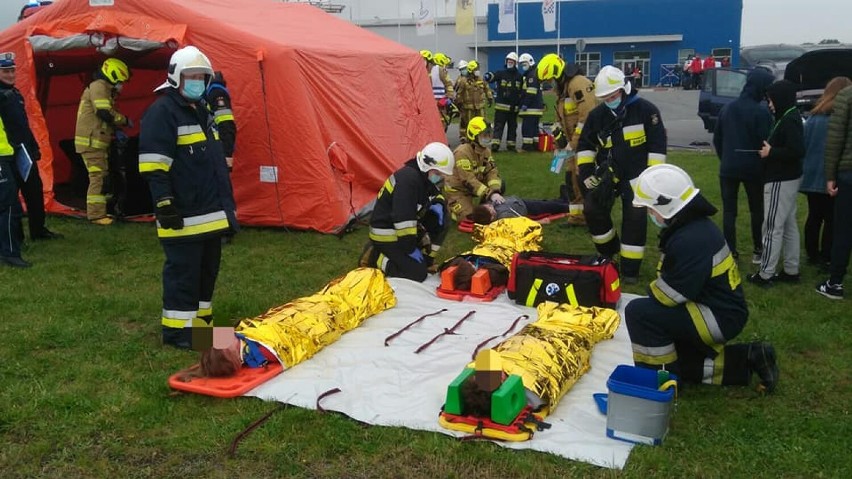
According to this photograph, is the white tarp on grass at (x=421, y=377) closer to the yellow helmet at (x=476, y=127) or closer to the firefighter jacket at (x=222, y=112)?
the firefighter jacket at (x=222, y=112)

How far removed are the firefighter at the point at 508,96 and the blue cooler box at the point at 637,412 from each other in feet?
38.4

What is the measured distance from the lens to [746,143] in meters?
6.78

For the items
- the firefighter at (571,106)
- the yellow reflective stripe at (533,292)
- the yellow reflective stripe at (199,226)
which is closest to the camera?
the yellow reflective stripe at (199,226)

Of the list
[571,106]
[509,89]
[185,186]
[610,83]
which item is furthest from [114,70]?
[509,89]

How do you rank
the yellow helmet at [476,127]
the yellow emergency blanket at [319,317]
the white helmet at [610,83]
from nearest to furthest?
→ 1. the yellow emergency blanket at [319,317]
2. the white helmet at [610,83]
3. the yellow helmet at [476,127]

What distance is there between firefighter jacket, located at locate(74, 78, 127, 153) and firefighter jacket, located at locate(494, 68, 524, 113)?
8526 mm

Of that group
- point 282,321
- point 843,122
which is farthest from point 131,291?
point 843,122

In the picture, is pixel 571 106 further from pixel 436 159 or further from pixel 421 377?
pixel 421 377

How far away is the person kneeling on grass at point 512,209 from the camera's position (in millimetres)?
8461

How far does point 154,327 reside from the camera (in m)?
5.82

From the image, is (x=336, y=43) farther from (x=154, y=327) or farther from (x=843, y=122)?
(x=843, y=122)

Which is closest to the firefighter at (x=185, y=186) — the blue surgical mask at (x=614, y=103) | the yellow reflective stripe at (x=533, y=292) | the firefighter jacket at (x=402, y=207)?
the firefighter jacket at (x=402, y=207)

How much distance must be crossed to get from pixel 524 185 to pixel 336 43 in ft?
13.0

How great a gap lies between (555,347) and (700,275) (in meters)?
0.99
